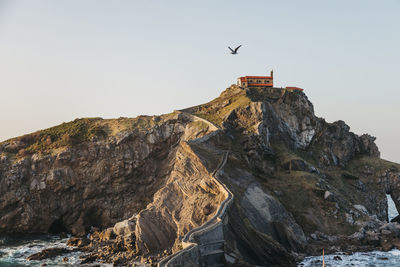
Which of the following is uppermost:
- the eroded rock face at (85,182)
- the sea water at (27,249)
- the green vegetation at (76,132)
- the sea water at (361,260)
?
the green vegetation at (76,132)

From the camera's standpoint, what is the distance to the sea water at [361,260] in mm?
49219

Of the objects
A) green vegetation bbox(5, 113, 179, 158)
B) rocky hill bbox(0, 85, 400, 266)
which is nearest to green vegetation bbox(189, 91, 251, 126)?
rocky hill bbox(0, 85, 400, 266)

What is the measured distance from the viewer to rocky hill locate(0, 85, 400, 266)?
172 feet

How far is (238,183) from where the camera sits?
61281mm

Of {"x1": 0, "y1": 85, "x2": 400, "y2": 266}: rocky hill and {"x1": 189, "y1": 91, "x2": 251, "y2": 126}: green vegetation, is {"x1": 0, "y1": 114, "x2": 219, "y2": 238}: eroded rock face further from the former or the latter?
{"x1": 189, "y1": 91, "x2": 251, "y2": 126}: green vegetation

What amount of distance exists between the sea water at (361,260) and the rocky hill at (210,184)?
196 cm

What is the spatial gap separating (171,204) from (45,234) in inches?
1095

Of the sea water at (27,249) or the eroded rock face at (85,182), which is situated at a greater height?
the eroded rock face at (85,182)

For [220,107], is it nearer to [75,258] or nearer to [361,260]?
[361,260]

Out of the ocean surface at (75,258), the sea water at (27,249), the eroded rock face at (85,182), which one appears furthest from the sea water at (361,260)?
the eroded rock face at (85,182)

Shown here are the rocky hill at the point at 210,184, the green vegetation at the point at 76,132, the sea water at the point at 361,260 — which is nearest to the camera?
the sea water at the point at 361,260

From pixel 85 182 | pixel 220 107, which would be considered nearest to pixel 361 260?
pixel 220 107

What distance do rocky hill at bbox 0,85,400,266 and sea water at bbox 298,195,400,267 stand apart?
196cm

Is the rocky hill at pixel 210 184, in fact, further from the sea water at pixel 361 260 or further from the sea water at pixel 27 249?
the sea water at pixel 27 249
